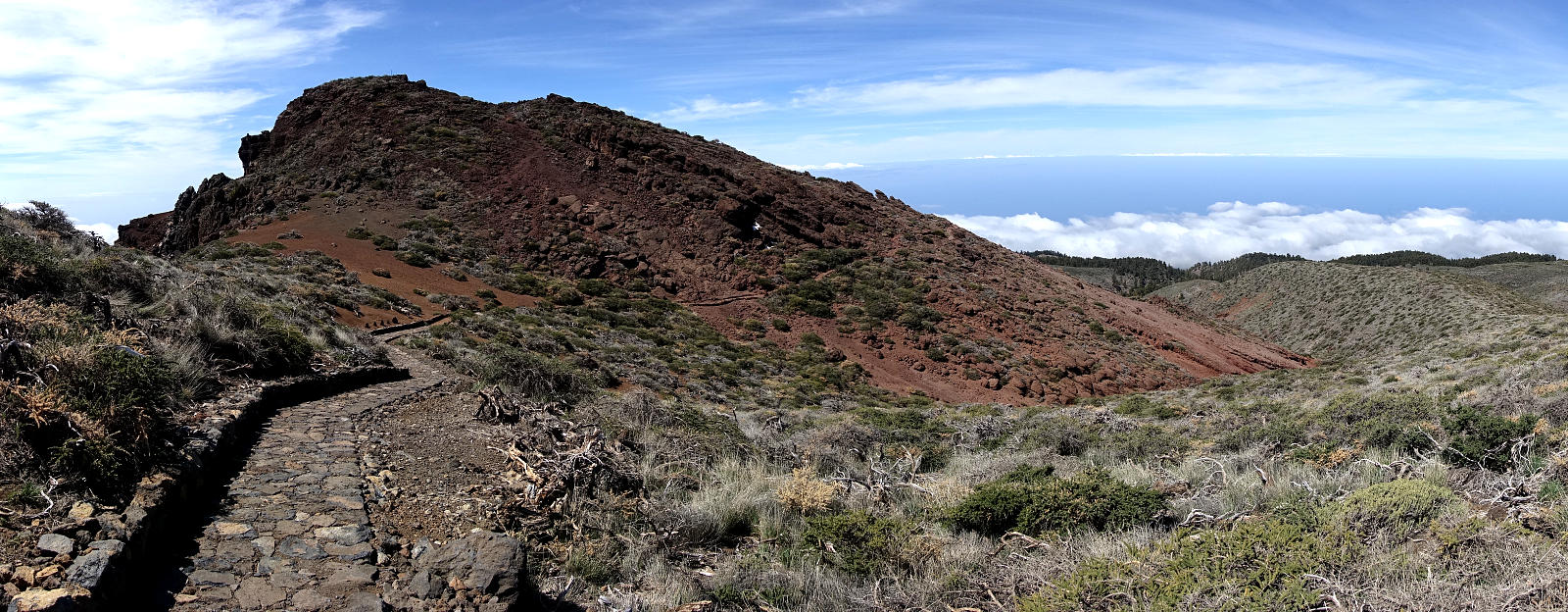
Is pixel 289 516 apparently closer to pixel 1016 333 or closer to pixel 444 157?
pixel 1016 333

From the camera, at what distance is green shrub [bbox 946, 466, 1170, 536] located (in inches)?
176

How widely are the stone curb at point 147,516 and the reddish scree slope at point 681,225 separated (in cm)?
1542

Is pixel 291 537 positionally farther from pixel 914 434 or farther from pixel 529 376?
pixel 914 434

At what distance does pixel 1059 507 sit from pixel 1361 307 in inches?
1735

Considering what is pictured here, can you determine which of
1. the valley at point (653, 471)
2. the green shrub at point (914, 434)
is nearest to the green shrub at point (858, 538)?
the valley at point (653, 471)

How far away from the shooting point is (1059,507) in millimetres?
4648

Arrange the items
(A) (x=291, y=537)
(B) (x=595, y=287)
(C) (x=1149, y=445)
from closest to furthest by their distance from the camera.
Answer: (A) (x=291, y=537)
(C) (x=1149, y=445)
(B) (x=595, y=287)

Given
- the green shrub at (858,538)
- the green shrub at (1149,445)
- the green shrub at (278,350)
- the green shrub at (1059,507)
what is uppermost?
the green shrub at (278,350)

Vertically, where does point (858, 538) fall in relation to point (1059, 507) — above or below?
below

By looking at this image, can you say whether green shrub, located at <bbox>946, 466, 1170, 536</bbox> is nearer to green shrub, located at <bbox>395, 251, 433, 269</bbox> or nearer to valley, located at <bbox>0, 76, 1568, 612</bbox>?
valley, located at <bbox>0, 76, 1568, 612</bbox>

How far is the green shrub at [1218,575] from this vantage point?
2895 mm

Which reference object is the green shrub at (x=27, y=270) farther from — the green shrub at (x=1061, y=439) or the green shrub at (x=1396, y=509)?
the green shrub at (x=1061, y=439)

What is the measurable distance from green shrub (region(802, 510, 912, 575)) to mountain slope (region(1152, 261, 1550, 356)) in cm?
2664

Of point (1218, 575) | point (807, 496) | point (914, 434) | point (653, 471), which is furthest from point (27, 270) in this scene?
point (914, 434)
